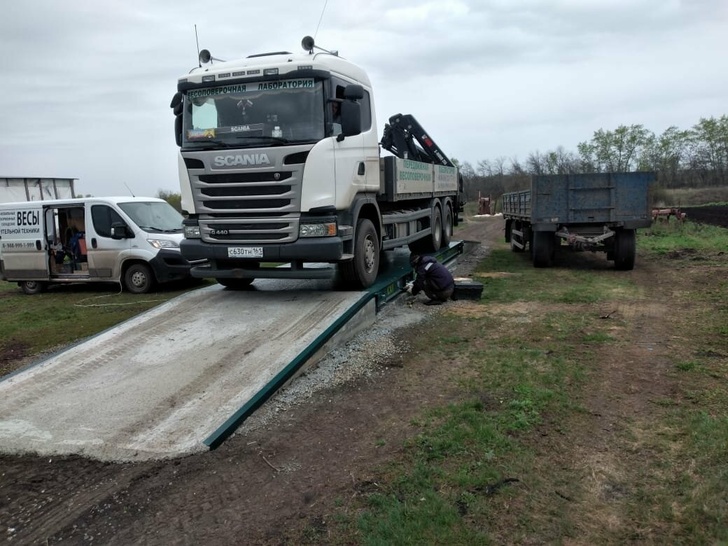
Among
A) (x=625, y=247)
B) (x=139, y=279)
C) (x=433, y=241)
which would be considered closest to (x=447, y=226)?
(x=433, y=241)

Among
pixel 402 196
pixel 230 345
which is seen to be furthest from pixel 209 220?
pixel 402 196

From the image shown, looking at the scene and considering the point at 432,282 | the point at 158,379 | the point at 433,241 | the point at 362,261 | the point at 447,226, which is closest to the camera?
the point at 158,379

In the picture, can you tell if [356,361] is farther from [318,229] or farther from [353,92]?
[353,92]

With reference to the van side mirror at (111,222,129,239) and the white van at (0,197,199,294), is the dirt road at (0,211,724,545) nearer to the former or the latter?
the white van at (0,197,199,294)

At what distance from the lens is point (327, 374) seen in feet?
19.1

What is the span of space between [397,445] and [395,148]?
10.3 m

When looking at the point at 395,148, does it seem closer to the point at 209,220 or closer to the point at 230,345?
the point at 209,220

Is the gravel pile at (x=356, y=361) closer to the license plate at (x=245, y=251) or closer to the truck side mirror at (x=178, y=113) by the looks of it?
the license plate at (x=245, y=251)

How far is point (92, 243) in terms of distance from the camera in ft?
39.2

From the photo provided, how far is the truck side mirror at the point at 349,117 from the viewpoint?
7320 mm

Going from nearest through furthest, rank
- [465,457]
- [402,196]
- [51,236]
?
[465,457] → [402,196] → [51,236]

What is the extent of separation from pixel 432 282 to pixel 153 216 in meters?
6.44

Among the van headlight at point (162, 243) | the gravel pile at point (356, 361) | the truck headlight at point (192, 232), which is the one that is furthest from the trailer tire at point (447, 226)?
the truck headlight at point (192, 232)

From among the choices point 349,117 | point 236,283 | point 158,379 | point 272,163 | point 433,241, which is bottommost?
point 158,379
